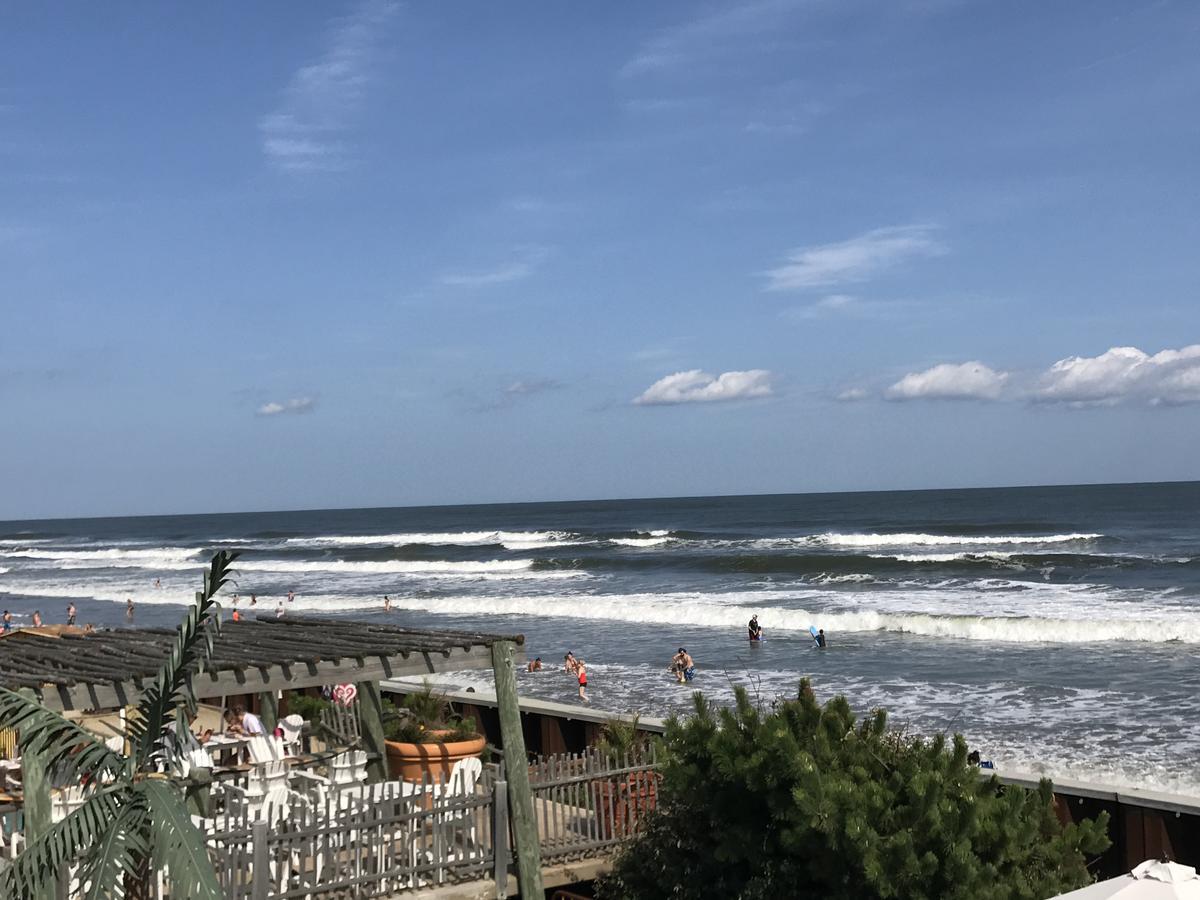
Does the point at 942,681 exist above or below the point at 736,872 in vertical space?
below

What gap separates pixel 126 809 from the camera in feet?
17.1

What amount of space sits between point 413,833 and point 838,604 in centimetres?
3570

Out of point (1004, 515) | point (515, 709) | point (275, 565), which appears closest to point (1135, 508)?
point (1004, 515)

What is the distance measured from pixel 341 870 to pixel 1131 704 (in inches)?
704

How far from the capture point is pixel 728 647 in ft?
110

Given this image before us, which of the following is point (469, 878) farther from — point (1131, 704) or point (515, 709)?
point (1131, 704)

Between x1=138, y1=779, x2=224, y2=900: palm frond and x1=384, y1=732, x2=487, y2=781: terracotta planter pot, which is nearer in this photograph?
x1=138, y1=779, x2=224, y2=900: palm frond

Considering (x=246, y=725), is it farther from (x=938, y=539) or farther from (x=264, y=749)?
(x=938, y=539)

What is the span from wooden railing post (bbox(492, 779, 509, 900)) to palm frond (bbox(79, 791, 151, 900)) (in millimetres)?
4285

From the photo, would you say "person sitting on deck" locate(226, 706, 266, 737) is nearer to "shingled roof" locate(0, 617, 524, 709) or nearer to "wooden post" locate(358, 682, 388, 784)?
"wooden post" locate(358, 682, 388, 784)

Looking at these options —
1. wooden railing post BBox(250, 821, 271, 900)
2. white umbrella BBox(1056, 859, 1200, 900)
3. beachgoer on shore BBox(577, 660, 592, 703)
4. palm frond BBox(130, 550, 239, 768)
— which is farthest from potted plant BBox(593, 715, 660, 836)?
beachgoer on shore BBox(577, 660, 592, 703)

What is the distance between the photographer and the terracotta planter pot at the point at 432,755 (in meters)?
11.8

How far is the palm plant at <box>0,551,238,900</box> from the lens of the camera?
4.94 meters

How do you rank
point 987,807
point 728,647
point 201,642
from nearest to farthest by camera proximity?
point 201,642 < point 987,807 < point 728,647
